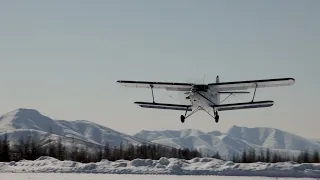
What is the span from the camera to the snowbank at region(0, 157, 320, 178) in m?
35.1

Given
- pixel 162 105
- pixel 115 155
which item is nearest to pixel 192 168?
pixel 162 105

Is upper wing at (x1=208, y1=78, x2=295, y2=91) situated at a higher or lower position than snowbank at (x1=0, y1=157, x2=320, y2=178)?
higher

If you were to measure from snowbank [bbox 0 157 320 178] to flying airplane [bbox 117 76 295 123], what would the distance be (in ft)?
11.9

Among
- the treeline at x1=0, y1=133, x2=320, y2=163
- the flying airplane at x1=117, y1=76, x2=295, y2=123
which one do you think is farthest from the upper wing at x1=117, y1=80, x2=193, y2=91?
the treeline at x1=0, y1=133, x2=320, y2=163

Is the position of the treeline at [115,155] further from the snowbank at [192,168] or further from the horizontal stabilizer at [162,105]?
the horizontal stabilizer at [162,105]

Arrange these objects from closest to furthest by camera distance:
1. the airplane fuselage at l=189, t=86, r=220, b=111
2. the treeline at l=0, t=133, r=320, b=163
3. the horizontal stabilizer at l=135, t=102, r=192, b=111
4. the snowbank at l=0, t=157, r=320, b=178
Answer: the snowbank at l=0, t=157, r=320, b=178, the airplane fuselage at l=189, t=86, r=220, b=111, the horizontal stabilizer at l=135, t=102, r=192, b=111, the treeline at l=0, t=133, r=320, b=163

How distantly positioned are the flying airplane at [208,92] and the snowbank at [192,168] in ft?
11.9

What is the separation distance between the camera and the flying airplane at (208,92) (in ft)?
117

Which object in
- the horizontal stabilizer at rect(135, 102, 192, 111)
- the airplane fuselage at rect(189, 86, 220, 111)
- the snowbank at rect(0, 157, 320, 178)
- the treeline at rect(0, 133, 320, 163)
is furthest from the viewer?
the treeline at rect(0, 133, 320, 163)

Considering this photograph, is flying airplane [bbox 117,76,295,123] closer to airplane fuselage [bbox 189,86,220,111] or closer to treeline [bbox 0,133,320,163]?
airplane fuselage [bbox 189,86,220,111]

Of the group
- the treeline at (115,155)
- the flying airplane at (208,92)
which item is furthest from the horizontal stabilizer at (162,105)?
the treeline at (115,155)

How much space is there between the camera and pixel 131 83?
38750mm

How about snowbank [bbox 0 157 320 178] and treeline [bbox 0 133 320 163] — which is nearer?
snowbank [bbox 0 157 320 178]

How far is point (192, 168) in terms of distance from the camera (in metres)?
38.3
